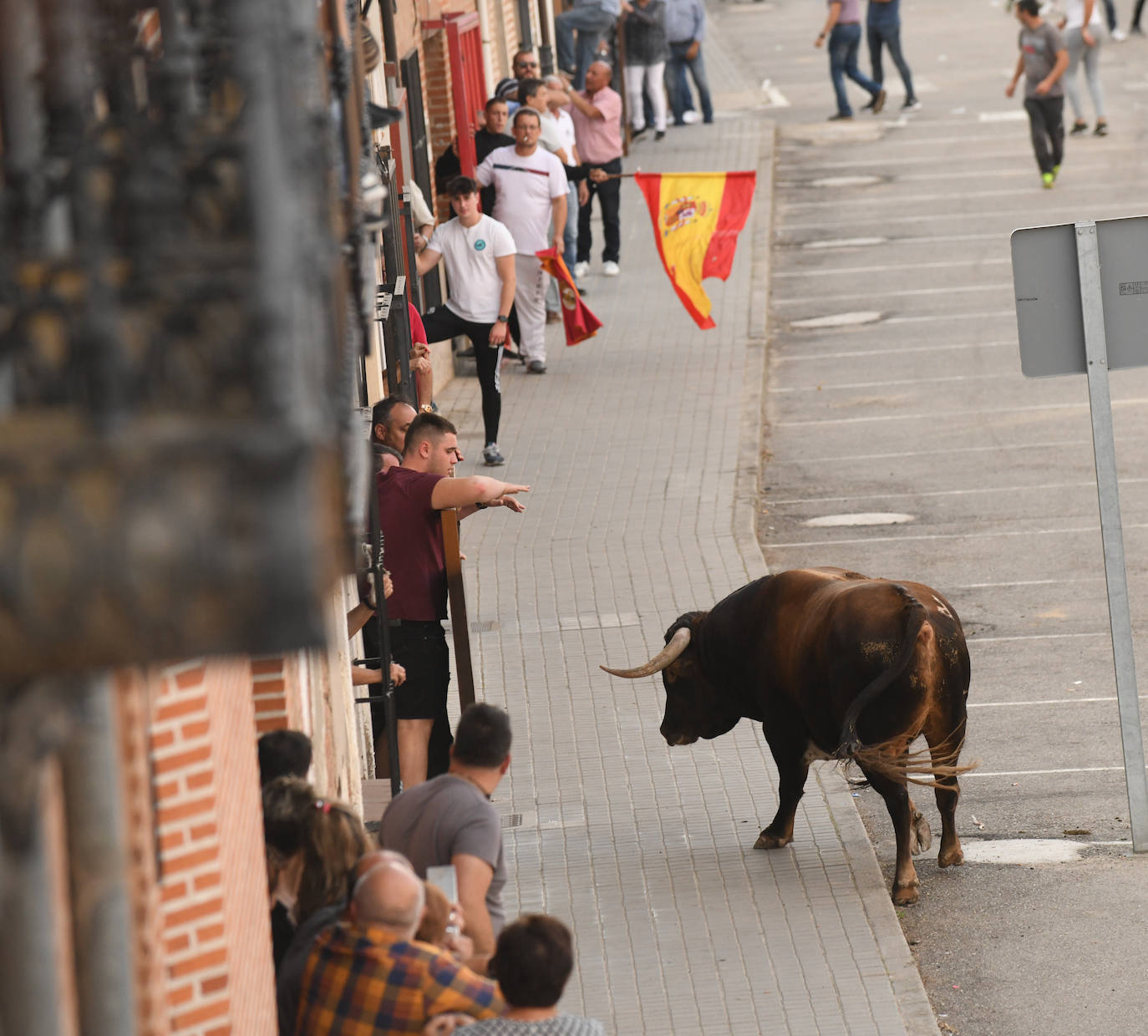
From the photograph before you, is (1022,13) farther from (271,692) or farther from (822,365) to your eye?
(271,692)

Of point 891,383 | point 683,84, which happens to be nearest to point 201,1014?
point 891,383

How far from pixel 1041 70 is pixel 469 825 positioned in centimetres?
2153

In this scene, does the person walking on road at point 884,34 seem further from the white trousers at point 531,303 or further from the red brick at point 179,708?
the red brick at point 179,708

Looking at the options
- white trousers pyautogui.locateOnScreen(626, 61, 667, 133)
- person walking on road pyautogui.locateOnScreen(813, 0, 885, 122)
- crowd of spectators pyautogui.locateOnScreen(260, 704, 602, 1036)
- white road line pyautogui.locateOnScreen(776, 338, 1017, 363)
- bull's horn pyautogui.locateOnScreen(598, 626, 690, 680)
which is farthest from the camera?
person walking on road pyautogui.locateOnScreen(813, 0, 885, 122)

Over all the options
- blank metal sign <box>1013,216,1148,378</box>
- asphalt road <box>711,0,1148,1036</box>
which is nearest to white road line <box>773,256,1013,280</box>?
asphalt road <box>711,0,1148,1036</box>

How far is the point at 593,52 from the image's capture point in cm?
3116

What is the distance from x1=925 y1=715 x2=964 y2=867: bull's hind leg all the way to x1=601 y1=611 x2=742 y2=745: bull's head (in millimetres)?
1176

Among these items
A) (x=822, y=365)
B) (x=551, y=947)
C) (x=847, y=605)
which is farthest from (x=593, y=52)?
(x=551, y=947)

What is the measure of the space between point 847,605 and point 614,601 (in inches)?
188

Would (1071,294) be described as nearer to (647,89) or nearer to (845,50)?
(647,89)

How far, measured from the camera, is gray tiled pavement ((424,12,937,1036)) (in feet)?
26.6

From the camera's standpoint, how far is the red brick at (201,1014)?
491 centimetres

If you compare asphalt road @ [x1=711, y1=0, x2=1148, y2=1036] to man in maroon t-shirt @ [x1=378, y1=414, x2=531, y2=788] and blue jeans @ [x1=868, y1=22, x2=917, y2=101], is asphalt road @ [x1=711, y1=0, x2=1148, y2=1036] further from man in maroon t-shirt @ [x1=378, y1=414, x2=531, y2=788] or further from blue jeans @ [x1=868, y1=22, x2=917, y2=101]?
man in maroon t-shirt @ [x1=378, y1=414, x2=531, y2=788]

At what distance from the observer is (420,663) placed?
952cm
